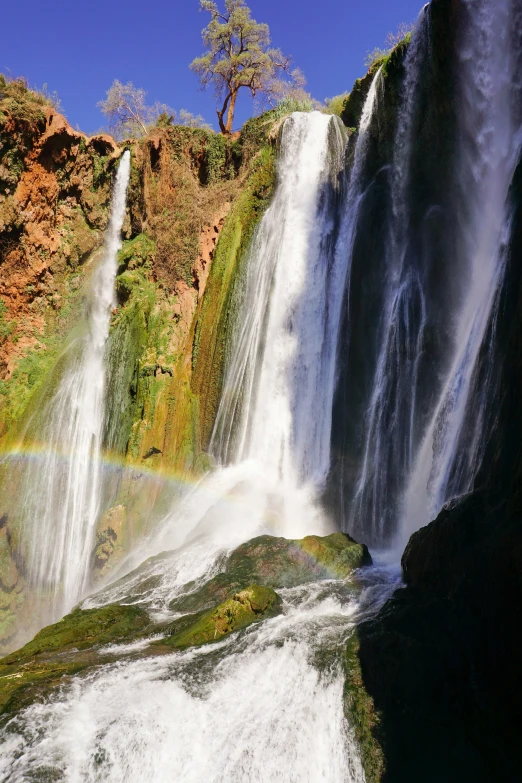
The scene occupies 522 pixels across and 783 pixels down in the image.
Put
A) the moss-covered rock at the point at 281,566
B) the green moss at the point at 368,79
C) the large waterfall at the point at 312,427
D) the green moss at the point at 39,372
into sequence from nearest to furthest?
the large waterfall at the point at 312,427
the moss-covered rock at the point at 281,566
the green moss at the point at 368,79
the green moss at the point at 39,372

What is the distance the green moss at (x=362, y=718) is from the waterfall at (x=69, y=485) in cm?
1215

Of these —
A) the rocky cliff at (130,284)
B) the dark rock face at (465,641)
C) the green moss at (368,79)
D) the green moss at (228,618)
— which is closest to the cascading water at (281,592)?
the green moss at (228,618)

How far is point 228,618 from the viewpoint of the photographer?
7910 mm

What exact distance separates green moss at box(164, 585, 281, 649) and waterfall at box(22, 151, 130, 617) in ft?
32.5

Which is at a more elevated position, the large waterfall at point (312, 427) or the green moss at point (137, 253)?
the green moss at point (137, 253)

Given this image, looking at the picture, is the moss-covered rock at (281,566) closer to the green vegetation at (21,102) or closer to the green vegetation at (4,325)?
the green vegetation at (4,325)

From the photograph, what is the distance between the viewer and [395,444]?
12688 mm

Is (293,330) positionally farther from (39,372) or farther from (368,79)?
(39,372)

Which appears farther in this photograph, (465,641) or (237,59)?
(237,59)

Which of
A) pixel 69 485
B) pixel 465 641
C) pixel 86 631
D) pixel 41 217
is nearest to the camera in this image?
pixel 465 641

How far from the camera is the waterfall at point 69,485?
17625 mm

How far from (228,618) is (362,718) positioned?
100 inches

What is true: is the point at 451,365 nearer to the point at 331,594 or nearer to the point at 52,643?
the point at 331,594

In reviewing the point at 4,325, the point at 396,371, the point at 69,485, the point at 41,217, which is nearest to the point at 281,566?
the point at 396,371
